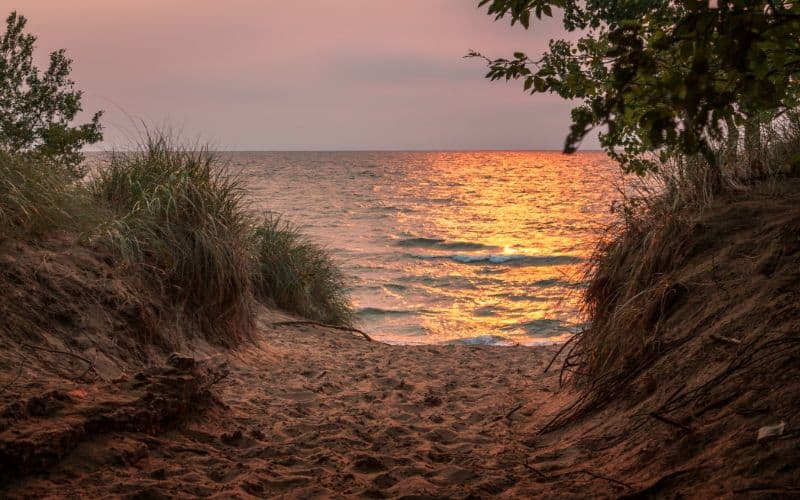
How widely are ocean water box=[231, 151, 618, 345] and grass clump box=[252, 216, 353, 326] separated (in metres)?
0.90

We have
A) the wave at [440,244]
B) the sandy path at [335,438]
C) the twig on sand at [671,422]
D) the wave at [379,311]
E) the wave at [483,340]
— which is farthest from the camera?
the wave at [440,244]

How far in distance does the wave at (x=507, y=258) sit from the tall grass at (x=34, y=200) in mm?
17583

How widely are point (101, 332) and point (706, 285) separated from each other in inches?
180

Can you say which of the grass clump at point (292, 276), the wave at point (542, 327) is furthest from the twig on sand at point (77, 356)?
the wave at point (542, 327)

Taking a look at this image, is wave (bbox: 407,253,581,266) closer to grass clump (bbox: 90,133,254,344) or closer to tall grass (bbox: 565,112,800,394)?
grass clump (bbox: 90,133,254,344)

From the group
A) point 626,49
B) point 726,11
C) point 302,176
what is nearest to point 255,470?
point 626,49

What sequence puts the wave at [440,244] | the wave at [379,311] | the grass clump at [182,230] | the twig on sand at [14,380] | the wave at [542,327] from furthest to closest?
the wave at [440,244]
the wave at [379,311]
the wave at [542,327]
the grass clump at [182,230]
the twig on sand at [14,380]

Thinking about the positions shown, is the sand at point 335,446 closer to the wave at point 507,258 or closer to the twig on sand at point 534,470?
the twig on sand at point 534,470

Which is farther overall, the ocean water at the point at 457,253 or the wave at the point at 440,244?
the wave at the point at 440,244

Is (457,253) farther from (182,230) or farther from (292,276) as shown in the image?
(182,230)

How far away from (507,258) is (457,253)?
2461 millimetres

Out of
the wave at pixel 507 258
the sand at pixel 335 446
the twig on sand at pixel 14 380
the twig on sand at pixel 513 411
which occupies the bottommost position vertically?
the wave at pixel 507 258

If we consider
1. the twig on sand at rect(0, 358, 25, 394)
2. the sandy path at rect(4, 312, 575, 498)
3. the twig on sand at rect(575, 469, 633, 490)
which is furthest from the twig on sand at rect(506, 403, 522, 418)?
the twig on sand at rect(0, 358, 25, 394)

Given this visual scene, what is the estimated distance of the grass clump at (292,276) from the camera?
1040 centimetres
